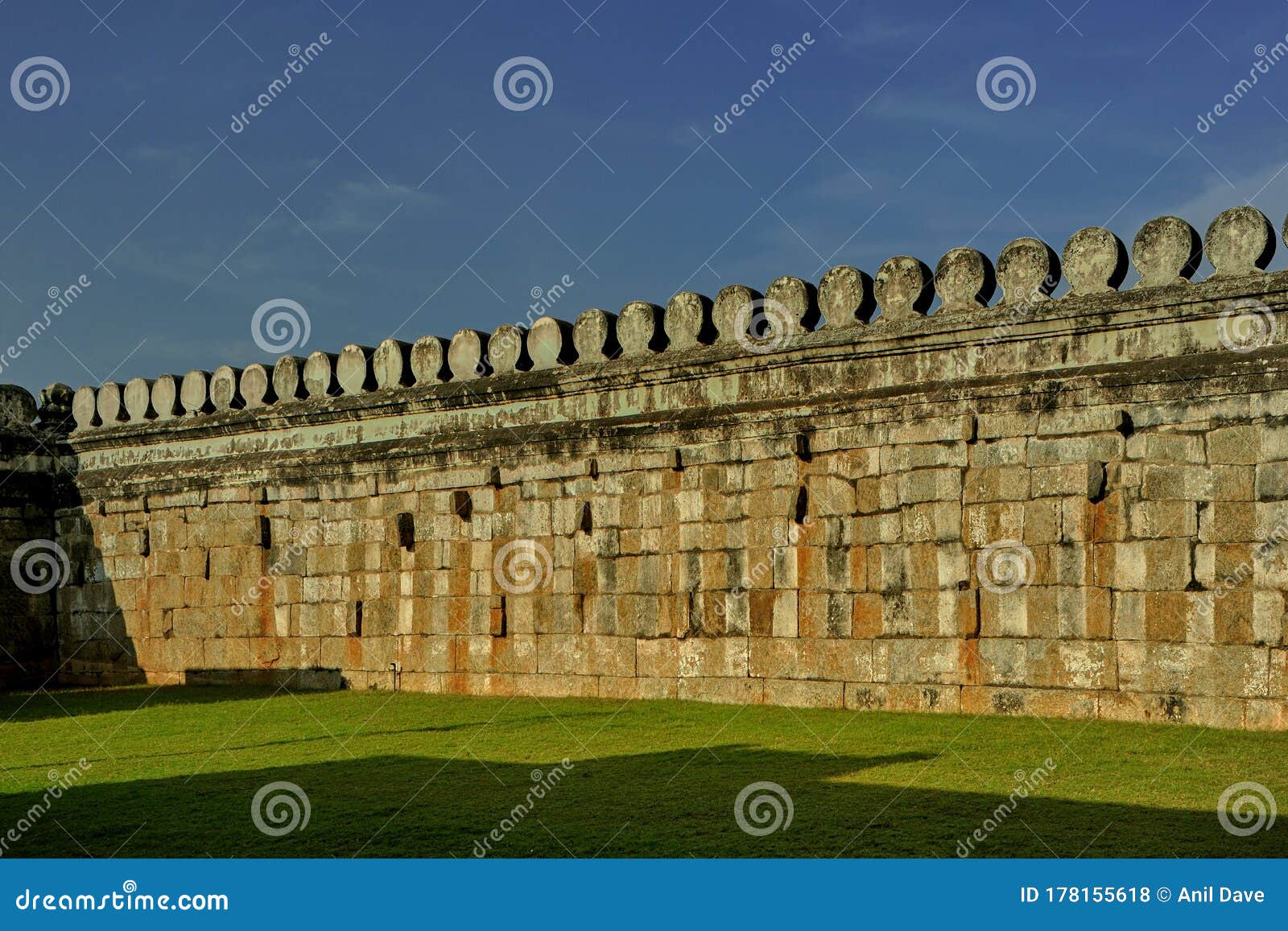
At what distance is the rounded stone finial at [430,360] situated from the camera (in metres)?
15.4

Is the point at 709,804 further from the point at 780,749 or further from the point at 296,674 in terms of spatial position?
the point at 296,674

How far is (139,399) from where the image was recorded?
18.0 metres

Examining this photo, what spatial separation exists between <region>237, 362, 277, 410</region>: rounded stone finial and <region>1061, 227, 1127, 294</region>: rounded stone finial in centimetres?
924

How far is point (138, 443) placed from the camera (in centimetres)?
1798

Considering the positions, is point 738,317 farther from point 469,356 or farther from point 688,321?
point 469,356

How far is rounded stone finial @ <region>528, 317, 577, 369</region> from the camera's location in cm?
1440

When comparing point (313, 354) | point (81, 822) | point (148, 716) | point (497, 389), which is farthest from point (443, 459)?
point (81, 822)

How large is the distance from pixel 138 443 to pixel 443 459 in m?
5.05

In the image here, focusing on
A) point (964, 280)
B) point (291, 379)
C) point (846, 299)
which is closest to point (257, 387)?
point (291, 379)

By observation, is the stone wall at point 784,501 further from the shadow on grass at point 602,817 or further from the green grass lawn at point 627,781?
the shadow on grass at point 602,817

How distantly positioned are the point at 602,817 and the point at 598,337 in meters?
6.68

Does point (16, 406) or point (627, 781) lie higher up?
point (16, 406)

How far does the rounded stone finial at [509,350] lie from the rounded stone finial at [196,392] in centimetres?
432

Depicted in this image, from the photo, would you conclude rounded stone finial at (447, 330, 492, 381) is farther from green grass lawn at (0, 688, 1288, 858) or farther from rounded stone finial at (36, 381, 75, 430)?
rounded stone finial at (36, 381, 75, 430)
